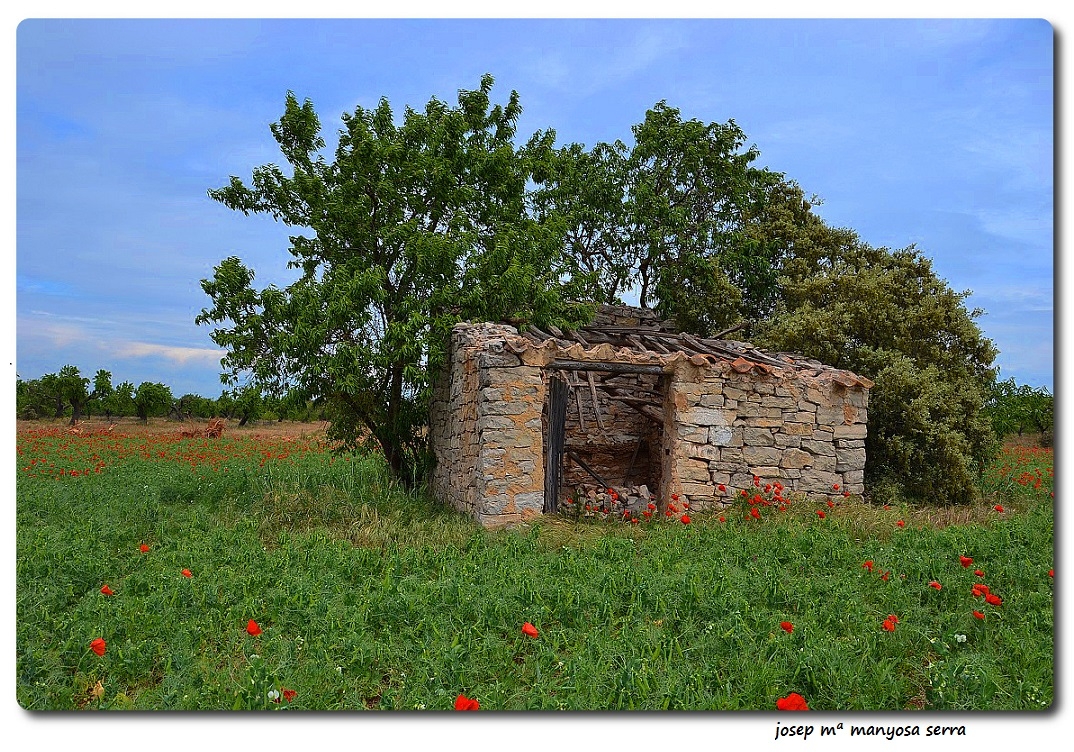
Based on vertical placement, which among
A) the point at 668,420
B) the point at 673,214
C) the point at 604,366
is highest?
the point at 673,214

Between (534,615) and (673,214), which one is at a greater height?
(673,214)

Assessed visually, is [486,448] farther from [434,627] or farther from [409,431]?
[434,627]

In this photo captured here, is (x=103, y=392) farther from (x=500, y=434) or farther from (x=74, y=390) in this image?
(x=500, y=434)

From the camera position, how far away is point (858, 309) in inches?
494

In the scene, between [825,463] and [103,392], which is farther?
[103,392]

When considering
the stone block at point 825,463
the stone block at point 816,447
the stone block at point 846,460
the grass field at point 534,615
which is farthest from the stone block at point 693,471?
the stone block at point 846,460

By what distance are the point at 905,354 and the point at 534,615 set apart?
1085 centimetres

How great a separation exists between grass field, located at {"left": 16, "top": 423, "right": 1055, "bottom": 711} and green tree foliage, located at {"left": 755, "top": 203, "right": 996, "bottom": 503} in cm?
381

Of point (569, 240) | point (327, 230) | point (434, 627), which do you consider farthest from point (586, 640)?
point (569, 240)

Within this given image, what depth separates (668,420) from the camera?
961cm

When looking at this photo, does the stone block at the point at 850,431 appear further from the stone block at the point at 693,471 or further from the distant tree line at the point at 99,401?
the distant tree line at the point at 99,401

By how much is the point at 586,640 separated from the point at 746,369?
5981 millimetres

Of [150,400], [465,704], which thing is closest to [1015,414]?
[465,704]

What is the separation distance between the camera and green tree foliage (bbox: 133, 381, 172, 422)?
2662cm
